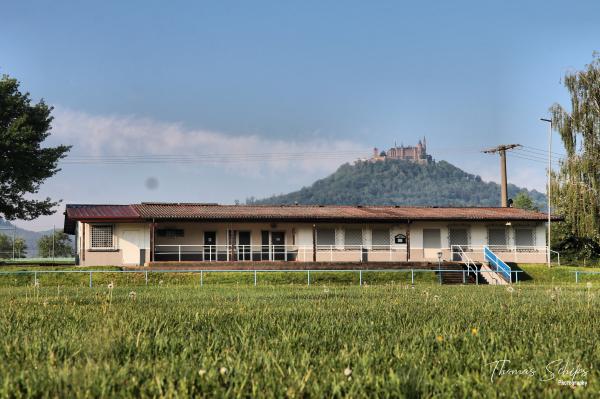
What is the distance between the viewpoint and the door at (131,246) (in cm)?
3941

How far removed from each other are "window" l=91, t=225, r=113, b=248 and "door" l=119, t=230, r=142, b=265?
0.69 meters

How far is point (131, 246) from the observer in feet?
130

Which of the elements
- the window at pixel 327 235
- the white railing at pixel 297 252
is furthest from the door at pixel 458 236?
the window at pixel 327 235

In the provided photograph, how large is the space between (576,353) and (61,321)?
579 centimetres

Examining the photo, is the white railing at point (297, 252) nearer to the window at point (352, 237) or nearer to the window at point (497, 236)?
the window at point (352, 237)

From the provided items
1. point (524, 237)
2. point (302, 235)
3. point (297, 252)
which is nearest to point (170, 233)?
point (297, 252)

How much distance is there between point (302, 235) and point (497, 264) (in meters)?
11.8

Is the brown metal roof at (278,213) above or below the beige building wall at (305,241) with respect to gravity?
above

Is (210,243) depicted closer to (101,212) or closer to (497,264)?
(101,212)

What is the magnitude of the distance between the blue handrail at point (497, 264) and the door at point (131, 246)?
806 inches

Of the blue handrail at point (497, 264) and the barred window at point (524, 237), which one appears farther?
the barred window at point (524, 237)

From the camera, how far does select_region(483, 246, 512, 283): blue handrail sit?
35375 mm

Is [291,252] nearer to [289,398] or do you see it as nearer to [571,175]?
[571,175]

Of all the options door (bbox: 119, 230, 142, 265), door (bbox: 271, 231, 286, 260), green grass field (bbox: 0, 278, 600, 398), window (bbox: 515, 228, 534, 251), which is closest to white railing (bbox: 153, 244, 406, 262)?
Result: door (bbox: 271, 231, 286, 260)
